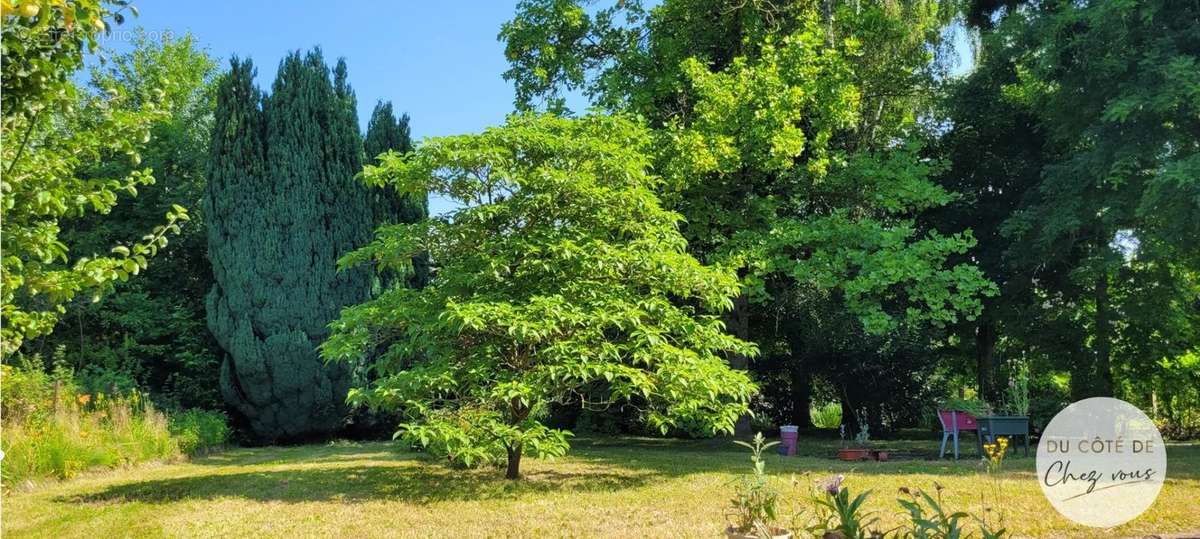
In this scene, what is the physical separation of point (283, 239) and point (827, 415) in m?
12.5

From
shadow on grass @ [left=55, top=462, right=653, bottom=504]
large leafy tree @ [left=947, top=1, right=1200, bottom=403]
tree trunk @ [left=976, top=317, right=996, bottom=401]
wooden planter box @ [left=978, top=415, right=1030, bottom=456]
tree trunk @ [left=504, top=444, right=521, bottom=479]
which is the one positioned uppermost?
large leafy tree @ [left=947, top=1, right=1200, bottom=403]

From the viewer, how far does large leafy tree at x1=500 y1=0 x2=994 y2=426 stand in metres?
11.0

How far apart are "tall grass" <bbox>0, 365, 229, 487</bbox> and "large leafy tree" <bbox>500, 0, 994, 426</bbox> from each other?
7684 mm

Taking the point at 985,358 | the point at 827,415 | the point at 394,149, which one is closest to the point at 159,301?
the point at 394,149

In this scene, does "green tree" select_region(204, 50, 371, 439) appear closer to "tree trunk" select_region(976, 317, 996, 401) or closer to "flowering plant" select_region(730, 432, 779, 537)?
"flowering plant" select_region(730, 432, 779, 537)

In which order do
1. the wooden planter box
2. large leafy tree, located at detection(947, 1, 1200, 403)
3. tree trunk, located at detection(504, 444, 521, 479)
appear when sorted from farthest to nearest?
1. large leafy tree, located at detection(947, 1, 1200, 403)
2. the wooden planter box
3. tree trunk, located at detection(504, 444, 521, 479)

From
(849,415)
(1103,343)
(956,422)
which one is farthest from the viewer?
(849,415)

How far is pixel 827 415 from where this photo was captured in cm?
1803

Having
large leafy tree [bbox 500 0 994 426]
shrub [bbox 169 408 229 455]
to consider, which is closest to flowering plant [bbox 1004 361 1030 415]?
large leafy tree [bbox 500 0 994 426]

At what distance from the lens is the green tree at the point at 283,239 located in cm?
1247

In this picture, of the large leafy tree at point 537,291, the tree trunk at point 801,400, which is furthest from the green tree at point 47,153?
the tree trunk at point 801,400

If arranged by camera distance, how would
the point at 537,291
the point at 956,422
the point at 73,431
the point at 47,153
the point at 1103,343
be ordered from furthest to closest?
1. the point at 1103,343
2. the point at 956,422
3. the point at 73,431
4. the point at 537,291
5. the point at 47,153

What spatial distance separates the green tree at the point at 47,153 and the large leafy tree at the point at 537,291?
10.8 ft

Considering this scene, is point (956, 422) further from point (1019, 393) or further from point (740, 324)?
point (740, 324)
